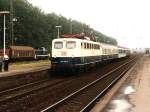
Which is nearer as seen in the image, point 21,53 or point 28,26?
point 21,53

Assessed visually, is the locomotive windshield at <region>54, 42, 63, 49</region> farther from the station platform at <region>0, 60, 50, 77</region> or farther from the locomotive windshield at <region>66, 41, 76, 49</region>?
the station platform at <region>0, 60, 50, 77</region>

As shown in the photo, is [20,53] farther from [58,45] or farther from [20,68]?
[58,45]

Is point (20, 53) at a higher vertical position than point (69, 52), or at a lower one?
lower

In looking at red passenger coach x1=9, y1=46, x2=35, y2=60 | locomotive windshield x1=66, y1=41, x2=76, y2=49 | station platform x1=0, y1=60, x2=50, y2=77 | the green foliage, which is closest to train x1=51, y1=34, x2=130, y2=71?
locomotive windshield x1=66, y1=41, x2=76, y2=49

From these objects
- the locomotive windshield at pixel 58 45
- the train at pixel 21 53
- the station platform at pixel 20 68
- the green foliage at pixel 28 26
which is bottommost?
the station platform at pixel 20 68

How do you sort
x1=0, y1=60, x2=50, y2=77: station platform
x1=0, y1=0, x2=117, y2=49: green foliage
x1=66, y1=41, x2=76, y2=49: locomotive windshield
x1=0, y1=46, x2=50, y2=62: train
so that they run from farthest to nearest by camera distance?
x1=0, y1=0, x2=117, y2=49: green foliage, x1=0, y1=46, x2=50, y2=62: train, x1=0, y1=60, x2=50, y2=77: station platform, x1=66, y1=41, x2=76, y2=49: locomotive windshield

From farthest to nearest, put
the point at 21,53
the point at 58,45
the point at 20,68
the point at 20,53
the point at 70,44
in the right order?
the point at 21,53 → the point at 20,53 → the point at 20,68 → the point at 58,45 → the point at 70,44

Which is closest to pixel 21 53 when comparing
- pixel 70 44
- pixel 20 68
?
pixel 20 68

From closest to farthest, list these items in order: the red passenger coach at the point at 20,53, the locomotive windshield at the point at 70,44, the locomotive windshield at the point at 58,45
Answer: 1. the locomotive windshield at the point at 70,44
2. the locomotive windshield at the point at 58,45
3. the red passenger coach at the point at 20,53

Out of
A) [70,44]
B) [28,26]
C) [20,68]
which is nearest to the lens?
[70,44]

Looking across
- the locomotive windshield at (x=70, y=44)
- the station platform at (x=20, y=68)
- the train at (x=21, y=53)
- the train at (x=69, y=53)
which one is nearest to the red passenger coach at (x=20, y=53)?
the train at (x=21, y=53)

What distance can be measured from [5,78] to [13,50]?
26514 millimetres

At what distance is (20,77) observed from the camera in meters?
29.5

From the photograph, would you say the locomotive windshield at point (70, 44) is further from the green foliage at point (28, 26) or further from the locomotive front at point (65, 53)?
the green foliage at point (28, 26)
